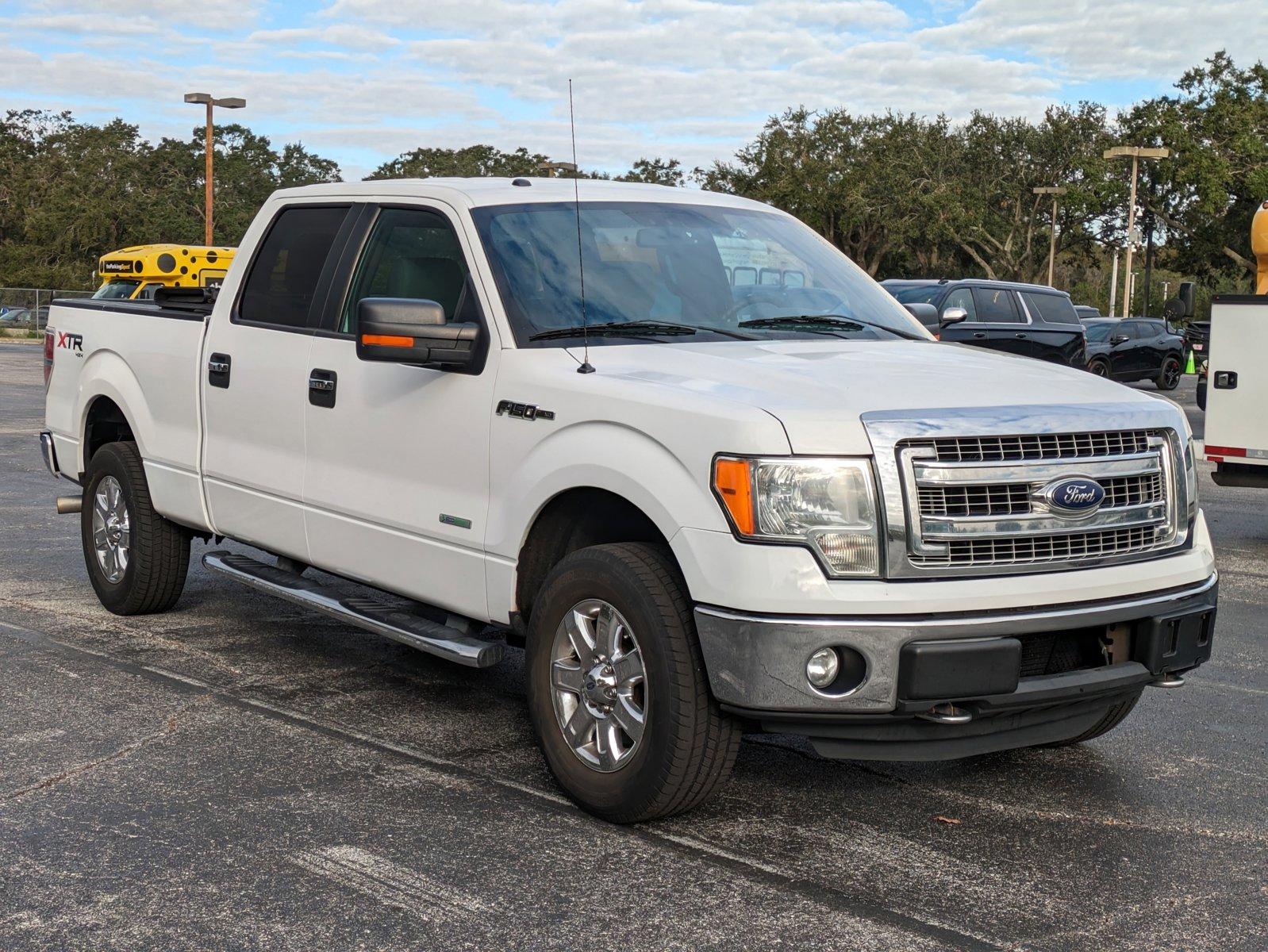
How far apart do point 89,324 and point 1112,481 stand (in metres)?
5.21

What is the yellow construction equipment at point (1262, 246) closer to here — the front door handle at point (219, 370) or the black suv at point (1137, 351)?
the front door handle at point (219, 370)

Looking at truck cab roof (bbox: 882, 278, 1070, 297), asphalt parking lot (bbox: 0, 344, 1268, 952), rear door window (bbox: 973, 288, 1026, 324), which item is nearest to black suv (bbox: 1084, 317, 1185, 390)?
truck cab roof (bbox: 882, 278, 1070, 297)

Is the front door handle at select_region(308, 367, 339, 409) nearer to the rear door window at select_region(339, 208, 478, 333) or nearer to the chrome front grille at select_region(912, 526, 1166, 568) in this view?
the rear door window at select_region(339, 208, 478, 333)

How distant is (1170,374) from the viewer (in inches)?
1303

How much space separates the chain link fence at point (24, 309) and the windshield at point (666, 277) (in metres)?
52.5

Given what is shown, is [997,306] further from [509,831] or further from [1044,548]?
[509,831]

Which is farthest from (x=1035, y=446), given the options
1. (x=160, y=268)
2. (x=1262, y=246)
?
(x=160, y=268)

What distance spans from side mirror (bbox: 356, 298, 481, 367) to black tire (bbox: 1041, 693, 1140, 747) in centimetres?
241

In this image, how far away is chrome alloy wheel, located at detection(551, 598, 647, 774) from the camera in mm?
4434

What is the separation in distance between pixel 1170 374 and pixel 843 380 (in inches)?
1211

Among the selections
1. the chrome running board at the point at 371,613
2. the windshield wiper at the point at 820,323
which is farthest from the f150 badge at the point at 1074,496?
the chrome running board at the point at 371,613

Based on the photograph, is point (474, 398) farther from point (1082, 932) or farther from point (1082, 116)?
point (1082, 116)

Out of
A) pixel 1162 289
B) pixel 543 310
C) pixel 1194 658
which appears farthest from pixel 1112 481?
pixel 1162 289

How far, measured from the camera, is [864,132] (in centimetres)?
6900
